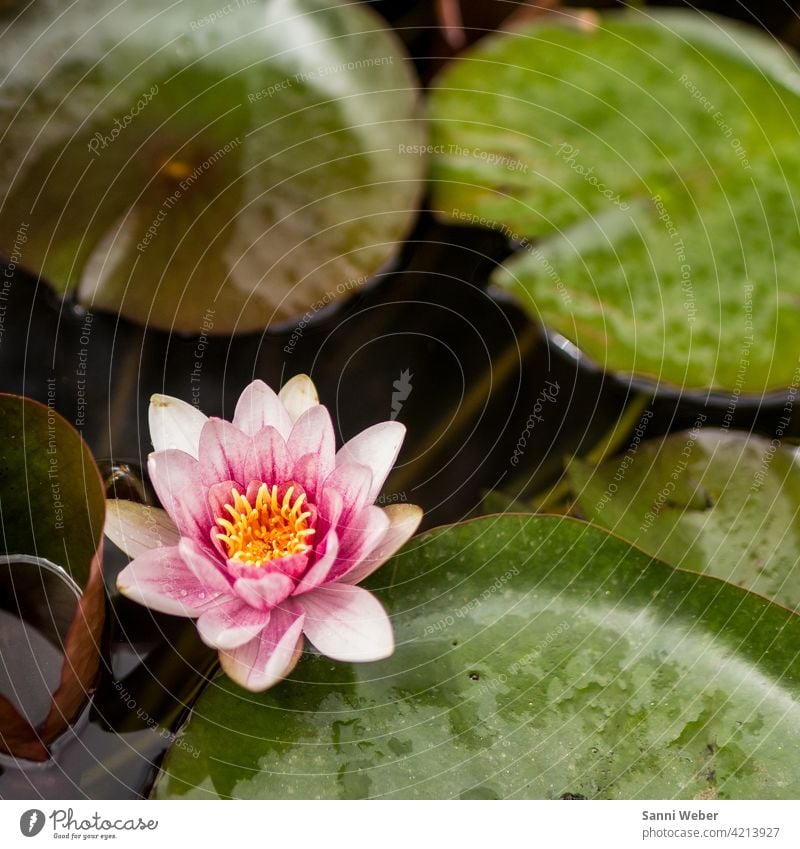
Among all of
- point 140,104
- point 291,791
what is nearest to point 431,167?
point 140,104

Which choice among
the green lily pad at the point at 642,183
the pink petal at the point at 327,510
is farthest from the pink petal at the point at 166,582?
the green lily pad at the point at 642,183
